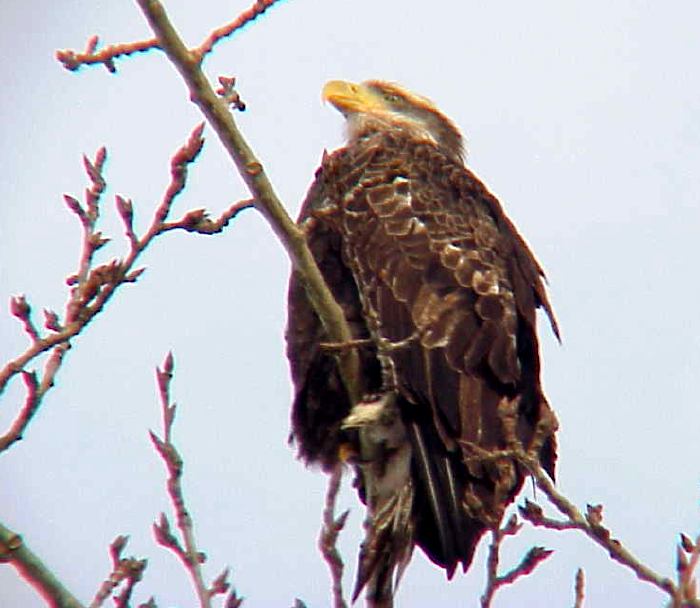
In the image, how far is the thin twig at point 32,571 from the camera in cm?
363

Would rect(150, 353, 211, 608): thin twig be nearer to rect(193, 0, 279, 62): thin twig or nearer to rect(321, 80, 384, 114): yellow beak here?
rect(193, 0, 279, 62): thin twig

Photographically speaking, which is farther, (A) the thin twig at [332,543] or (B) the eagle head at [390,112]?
(B) the eagle head at [390,112]

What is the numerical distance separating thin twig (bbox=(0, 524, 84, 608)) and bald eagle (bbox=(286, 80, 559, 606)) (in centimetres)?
186

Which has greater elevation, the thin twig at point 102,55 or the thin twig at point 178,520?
the thin twig at point 102,55

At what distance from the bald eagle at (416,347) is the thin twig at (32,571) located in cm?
186

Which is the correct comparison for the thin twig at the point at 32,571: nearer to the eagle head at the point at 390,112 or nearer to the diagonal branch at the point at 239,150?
the diagonal branch at the point at 239,150

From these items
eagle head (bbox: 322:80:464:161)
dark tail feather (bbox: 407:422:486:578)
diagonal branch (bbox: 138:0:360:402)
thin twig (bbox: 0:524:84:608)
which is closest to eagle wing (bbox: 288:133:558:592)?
dark tail feather (bbox: 407:422:486:578)

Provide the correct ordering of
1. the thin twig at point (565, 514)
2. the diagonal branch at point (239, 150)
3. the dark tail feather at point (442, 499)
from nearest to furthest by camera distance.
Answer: the thin twig at point (565, 514), the diagonal branch at point (239, 150), the dark tail feather at point (442, 499)

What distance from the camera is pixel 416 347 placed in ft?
19.0

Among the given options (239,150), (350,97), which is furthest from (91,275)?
(350,97)

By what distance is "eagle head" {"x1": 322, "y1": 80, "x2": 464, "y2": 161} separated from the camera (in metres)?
7.74

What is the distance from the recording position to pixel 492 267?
6.18 meters

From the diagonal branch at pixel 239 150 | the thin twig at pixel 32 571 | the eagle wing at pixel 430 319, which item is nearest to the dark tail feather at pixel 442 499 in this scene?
the eagle wing at pixel 430 319

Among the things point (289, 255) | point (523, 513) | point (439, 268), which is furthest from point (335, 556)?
point (439, 268)
